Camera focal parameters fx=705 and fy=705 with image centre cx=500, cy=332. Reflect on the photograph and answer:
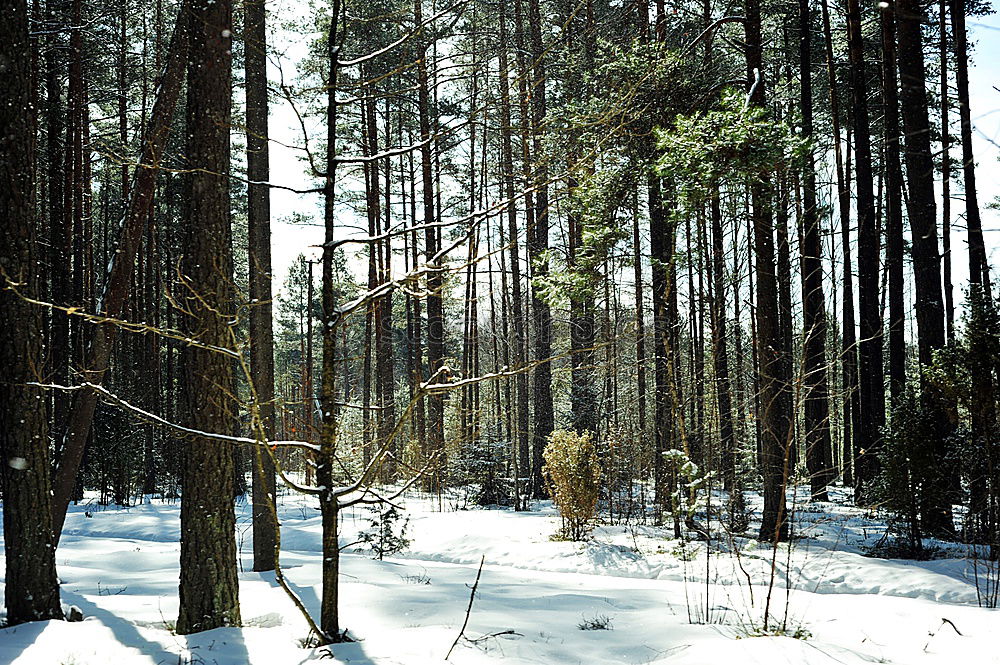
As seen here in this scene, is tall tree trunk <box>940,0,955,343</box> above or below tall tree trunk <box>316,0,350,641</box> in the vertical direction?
above

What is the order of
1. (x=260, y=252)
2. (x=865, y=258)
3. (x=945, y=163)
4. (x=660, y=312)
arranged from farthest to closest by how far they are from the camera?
(x=945, y=163) < (x=865, y=258) < (x=660, y=312) < (x=260, y=252)

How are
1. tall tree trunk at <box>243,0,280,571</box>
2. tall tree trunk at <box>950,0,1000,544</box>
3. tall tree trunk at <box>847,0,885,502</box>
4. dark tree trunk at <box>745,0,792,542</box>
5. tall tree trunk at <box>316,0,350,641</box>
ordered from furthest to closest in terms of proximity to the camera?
tall tree trunk at <box>847,0,885,502</box> → dark tree trunk at <box>745,0,792,542</box> → tall tree trunk at <box>950,0,1000,544</box> → tall tree trunk at <box>243,0,280,571</box> → tall tree trunk at <box>316,0,350,641</box>

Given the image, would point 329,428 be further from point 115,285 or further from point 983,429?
point 983,429

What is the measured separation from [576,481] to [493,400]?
1815 millimetres

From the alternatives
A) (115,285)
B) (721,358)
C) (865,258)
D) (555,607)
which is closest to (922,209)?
(721,358)

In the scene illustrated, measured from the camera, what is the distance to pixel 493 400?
10211 mm

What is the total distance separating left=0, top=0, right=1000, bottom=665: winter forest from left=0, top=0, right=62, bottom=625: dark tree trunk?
17 mm

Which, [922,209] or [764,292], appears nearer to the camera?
[764,292]

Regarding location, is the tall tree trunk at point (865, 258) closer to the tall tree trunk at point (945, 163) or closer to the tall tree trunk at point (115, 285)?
the tall tree trunk at point (945, 163)

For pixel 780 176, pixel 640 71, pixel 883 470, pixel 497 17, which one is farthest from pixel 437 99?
pixel 883 470

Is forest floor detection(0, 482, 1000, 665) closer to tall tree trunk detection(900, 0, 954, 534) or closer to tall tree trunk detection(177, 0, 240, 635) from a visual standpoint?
tall tree trunk detection(177, 0, 240, 635)

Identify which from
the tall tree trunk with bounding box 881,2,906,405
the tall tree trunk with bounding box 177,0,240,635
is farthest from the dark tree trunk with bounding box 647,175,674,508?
the tall tree trunk with bounding box 177,0,240,635

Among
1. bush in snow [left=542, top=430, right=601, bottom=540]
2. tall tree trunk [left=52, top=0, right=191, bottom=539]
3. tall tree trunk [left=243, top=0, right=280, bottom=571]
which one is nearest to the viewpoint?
tall tree trunk [left=52, top=0, right=191, bottom=539]

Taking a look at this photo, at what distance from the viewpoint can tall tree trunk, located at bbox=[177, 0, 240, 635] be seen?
4094 mm
